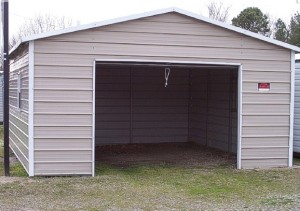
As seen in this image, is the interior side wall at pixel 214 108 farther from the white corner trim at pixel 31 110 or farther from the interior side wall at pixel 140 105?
the white corner trim at pixel 31 110

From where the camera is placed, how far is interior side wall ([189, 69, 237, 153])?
40.7ft

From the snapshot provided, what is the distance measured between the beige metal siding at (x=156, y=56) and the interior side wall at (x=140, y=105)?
4897 millimetres

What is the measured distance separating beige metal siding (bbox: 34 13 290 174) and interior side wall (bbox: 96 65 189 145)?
16.1ft

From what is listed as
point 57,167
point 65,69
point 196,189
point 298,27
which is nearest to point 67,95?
point 65,69

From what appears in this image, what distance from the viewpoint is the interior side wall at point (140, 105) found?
1438 cm

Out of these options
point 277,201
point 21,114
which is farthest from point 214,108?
point 277,201

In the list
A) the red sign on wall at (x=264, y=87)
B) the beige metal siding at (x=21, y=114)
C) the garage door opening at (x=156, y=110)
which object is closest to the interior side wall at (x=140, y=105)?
the garage door opening at (x=156, y=110)

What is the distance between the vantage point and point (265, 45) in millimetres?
9961

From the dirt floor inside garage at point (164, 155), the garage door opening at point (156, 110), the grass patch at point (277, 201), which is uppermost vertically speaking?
the garage door opening at point (156, 110)

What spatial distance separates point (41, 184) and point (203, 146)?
658 centimetres

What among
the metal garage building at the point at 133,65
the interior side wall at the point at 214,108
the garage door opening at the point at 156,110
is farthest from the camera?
the garage door opening at the point at 156,110

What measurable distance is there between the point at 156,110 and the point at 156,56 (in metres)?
5.62

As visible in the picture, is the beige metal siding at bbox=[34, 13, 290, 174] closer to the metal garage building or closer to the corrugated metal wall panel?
the metal garage building

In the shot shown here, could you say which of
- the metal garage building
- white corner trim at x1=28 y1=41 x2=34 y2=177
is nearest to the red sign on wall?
the metal garage building
